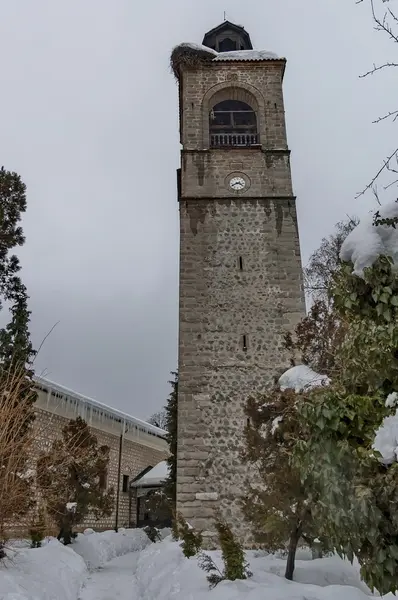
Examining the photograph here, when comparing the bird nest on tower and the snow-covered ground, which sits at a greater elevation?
the bird nest on tower

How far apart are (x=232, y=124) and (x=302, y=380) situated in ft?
32.6

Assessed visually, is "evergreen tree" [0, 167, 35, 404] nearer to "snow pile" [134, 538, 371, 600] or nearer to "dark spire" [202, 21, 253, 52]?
"snow pile" [134, 538, 371, 600]

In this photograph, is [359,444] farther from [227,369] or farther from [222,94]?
[222,94]

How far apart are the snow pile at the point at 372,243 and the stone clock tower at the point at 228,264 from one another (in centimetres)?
812

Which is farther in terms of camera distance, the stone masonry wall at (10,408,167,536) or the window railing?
the stone masonry wall at (10,408,167,536)

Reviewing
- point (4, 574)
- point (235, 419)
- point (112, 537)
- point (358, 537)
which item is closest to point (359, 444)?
point (358, 537)

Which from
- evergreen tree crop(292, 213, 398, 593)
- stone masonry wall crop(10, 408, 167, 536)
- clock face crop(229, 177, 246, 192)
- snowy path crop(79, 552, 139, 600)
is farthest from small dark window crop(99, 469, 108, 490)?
evergreen tree crop(292, 213, 398, 593)

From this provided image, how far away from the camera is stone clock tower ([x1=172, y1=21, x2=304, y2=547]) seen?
A: 11719 millimetres

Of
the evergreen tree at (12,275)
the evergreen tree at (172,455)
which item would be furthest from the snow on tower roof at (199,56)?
the evergreen tree at (172,455)

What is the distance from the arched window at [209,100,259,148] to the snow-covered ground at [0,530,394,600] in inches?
433

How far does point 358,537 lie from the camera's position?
363 centimetres

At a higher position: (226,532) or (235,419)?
(235,419)

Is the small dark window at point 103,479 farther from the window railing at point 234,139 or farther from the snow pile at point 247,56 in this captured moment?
the snow pile at point 247,56

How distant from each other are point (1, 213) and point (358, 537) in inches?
368
